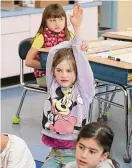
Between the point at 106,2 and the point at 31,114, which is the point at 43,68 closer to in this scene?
the point at 31,114

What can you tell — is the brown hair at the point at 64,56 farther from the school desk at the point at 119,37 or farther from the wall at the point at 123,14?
the wall at the point at 123,14

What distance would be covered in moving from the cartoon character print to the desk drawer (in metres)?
0.58

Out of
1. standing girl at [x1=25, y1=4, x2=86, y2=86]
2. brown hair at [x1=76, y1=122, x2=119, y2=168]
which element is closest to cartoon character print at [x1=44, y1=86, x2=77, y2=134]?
brown hair at [x1=76, y1=122, x2=119, y2=168]

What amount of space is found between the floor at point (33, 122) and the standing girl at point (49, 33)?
1.77 feet

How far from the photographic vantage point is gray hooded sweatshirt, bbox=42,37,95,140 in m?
2.58

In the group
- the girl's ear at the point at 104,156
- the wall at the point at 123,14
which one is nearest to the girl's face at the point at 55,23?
the girl's ear at the point at 104,156

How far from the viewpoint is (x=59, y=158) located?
8.39 feet

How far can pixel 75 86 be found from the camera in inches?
103

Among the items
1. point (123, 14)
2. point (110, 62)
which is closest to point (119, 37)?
point (110, 62)

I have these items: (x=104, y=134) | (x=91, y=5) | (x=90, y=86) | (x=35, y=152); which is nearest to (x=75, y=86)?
(x=90, y=86)

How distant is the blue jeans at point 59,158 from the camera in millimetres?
2529

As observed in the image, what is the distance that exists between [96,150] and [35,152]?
1.52 metres

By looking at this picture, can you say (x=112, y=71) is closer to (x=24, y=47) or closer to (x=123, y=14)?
(x=24, y=47)

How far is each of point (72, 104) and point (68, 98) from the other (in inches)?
1.6
